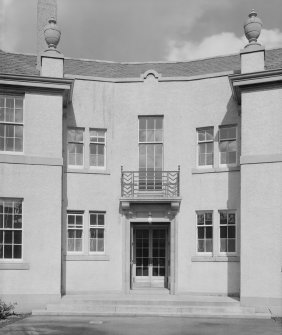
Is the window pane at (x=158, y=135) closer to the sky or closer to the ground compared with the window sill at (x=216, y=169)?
closer to the sky

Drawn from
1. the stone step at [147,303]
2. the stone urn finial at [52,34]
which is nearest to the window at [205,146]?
the stone step at [147,303]

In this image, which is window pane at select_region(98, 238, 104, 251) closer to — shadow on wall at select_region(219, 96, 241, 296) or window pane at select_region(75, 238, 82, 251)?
window pane at select_region(75, 238, 82, 251)

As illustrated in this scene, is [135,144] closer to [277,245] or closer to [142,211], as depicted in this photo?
[142,211]

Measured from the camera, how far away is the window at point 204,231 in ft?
71.8

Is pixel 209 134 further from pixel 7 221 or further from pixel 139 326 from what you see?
pixel 139 326

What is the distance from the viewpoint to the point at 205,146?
22.3 meters

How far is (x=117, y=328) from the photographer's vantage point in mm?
16719

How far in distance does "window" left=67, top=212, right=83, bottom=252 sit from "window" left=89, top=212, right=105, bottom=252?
0.41 m

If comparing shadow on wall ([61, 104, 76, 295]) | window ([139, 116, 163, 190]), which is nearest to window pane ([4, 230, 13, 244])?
shadow on wall ([61, 104, 76, 295])

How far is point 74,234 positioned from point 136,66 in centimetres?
781

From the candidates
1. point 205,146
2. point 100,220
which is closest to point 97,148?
point 100,220

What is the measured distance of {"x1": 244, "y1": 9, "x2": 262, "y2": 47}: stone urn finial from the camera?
67.6 feet

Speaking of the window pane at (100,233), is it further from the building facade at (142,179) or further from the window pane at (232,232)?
the window pane at (232,232)

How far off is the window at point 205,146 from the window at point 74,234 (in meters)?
5.01
